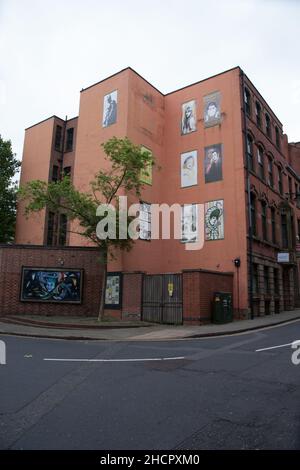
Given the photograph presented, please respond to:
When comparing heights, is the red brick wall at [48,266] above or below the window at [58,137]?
below

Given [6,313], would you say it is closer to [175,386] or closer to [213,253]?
[213,253]

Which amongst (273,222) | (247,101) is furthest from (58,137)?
(273,222)

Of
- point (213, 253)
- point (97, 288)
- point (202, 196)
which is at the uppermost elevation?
point (202, 196)

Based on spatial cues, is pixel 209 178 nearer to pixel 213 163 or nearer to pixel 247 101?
pixel 213 163

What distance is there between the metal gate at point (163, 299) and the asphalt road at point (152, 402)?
9035 mm

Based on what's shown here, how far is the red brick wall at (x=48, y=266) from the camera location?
22344 mm

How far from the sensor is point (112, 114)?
2786cm

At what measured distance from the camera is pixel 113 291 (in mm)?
22469

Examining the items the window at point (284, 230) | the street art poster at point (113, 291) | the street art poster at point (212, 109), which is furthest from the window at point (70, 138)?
the window at point (284, 230)

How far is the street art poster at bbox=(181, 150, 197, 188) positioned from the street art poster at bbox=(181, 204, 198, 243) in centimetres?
171

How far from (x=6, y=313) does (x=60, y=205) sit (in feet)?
22.9

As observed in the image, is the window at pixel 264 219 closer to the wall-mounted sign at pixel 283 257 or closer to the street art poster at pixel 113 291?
the wall-mounted sign at pixel 283 257

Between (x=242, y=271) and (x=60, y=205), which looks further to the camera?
(x=242, y=271)
